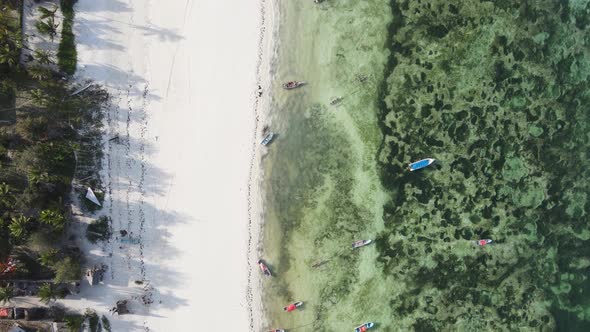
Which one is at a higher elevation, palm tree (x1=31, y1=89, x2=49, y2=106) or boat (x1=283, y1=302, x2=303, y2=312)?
palm tree (x1=31, y1=89, x2=49, y2=106)

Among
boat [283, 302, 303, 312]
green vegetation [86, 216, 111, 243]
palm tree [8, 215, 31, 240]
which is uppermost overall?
palm tree [8, 215, 31, 240]

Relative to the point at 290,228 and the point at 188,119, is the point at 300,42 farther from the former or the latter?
the point at 290,228

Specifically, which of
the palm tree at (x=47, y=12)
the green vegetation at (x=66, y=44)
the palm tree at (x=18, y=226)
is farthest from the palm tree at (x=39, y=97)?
the palm tree at (x=18, y=226)

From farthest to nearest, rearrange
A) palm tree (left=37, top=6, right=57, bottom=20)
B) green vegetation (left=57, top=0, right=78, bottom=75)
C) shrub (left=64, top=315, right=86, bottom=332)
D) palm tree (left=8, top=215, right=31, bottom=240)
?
shrub (left=64, top=315, right=86, bottom=332), green vegetation (left=57, top=0, right=78, bottom=75), palm tree (left=37, top=6, right=57, bottom=20), palm tree (left=8, top=215, right=31, bottom=240)

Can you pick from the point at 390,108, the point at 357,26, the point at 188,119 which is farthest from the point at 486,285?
the point at 188,119

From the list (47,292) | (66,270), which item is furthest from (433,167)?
(47,292)

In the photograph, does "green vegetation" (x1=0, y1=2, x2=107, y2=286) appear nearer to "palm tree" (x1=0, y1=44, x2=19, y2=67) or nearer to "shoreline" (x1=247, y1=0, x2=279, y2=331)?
"palm tree" (x1=0, y1=44, x2=19, y2=67)

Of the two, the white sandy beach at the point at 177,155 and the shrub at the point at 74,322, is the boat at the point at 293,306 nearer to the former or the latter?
the white sandy beach at the point at 177,155

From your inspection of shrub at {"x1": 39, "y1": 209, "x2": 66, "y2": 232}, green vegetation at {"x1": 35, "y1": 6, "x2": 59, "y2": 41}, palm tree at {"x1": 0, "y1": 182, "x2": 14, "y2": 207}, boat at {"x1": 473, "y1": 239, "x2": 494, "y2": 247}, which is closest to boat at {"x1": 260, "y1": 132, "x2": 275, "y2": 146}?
shrub at {"x1": 39, "y1": 209, "x2": 66, "y2": 232}
